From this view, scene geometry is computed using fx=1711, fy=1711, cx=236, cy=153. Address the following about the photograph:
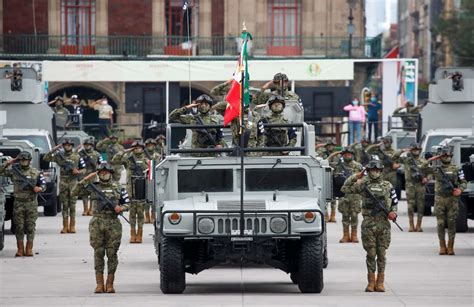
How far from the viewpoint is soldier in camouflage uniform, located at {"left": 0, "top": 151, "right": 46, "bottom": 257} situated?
2889 cm

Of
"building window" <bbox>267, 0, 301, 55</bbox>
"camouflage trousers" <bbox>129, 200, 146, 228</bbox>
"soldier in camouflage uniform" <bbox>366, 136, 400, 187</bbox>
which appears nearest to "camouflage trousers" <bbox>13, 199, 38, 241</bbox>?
"camouflage trousers" <bbox>129, 200, 146, 228</bbox>

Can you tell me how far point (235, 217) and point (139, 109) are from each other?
35.1 m

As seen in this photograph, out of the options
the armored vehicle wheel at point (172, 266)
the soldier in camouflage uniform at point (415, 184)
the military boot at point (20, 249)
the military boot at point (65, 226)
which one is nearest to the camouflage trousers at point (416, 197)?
the soldier in camouflage uniform at point (415, 184)

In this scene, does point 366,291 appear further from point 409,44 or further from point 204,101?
point 409,44

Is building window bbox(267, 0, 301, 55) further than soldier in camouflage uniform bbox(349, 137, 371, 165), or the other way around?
building window bbox(267, 0, 301, 55)

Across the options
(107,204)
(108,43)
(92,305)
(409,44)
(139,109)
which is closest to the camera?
(92,305)

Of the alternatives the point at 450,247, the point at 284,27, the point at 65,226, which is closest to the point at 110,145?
the point at 65,226

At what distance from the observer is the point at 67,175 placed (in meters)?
35.4

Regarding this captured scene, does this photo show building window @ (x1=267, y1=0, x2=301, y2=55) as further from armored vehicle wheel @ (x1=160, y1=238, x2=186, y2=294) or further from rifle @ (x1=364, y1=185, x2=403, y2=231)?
armored vehicle wheel @ (x1=160, y1=238, x2=186, y2=294)

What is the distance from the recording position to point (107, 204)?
22828mm

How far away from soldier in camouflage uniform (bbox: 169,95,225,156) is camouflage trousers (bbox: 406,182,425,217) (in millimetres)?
10706

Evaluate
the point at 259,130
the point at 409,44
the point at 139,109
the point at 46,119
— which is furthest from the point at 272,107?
the point at 409,44

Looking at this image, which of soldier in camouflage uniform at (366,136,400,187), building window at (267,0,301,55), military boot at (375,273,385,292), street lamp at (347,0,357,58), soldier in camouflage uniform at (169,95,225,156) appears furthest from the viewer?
building window at (267,0,301,55)

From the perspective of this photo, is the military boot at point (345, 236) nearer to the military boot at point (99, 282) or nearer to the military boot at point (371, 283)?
the military boot at point (371, 283)
